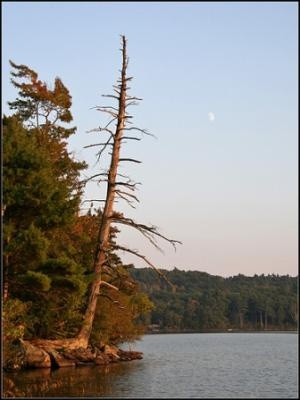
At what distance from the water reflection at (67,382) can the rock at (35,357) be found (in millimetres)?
1132

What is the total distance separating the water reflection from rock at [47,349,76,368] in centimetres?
79

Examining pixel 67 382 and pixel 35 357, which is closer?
pixel 67 382

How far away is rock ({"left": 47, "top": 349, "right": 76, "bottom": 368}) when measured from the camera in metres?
32.7

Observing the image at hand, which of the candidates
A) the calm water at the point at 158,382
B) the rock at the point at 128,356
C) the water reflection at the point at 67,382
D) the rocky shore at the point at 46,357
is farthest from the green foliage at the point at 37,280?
the rock at the point at 128,356

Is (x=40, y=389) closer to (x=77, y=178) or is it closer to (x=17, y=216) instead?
(x=17, y=216)

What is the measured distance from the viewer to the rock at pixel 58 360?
3269 cm

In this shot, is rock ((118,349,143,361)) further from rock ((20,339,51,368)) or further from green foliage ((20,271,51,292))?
green foliage ((20,271,51,292))

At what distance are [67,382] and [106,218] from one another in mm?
10731

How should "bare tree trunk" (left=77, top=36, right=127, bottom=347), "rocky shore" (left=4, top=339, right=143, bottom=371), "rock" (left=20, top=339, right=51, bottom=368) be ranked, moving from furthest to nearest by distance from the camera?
"bare tree trunk" (left=77, top=36, right=127, bottom=347) < "rock" (left=20, top=339, right=51, bottom=368) < "rocky shore" (left=4, top=339, right=143, bottom=371)

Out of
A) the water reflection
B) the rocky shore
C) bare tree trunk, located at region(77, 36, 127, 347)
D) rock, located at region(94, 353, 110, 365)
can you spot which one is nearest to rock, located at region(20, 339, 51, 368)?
the rocky shore

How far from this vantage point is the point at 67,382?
83.3 feet

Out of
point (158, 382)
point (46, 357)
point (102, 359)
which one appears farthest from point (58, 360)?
point (158, 382)

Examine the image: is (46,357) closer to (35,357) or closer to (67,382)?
(35,357)

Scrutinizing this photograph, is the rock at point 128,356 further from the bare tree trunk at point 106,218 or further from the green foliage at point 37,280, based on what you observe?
the green foliage at point 37,280
